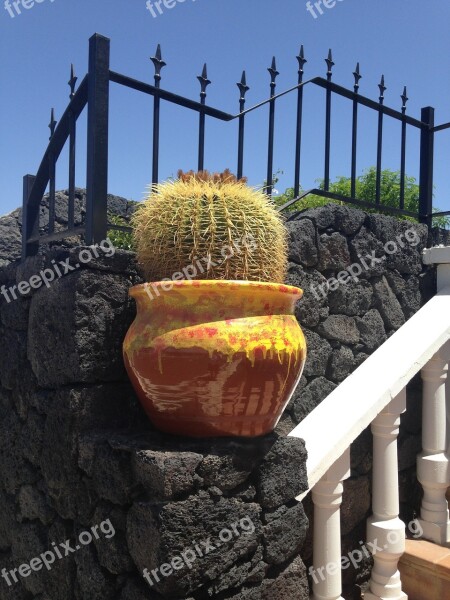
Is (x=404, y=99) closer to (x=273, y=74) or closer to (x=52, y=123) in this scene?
(x=273, y=74)

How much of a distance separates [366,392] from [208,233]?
0.89 m

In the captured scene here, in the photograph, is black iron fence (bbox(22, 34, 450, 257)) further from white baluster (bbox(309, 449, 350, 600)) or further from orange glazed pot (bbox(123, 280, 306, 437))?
white baluster (bbox(309, 449, 350, 600))

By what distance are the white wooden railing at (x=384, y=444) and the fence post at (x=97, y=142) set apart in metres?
1.06

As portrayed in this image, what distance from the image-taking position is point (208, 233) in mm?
1721

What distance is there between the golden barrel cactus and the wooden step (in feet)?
4.50

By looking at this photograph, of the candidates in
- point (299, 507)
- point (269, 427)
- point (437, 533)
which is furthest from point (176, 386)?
point (437, 533)

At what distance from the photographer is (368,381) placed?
84.2 inches

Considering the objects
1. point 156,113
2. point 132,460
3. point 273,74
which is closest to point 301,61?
point 273,74

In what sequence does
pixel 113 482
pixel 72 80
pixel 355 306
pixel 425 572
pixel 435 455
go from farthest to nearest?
pixel 355 306 → pixel 435 455 → pixel 72 80 → pixel 425 572 → pixel 113 482

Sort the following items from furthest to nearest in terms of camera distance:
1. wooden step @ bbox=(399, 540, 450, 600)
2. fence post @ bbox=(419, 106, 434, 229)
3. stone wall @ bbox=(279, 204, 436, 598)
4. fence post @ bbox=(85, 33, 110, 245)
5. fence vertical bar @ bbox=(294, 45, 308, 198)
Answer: fence post @ bbox=(419, 106, 434, 229) → fence vertical bar @ bbox=(294, 45, 308, 198) → stone wall @ bbox=(279, 204, 436, 598) → wooden step @ bbox=(399, 540, 450, 600) → fence post @ bbox=(85, 33, 110, 245)

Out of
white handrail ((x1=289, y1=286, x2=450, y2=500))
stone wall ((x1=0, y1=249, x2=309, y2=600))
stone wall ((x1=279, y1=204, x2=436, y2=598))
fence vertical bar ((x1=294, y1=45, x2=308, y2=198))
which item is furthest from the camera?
fence vertical bar ((x1=294, y1=45, x2=308, y2=198))

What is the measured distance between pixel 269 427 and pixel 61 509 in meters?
0.88

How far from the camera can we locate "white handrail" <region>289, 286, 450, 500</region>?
188cm

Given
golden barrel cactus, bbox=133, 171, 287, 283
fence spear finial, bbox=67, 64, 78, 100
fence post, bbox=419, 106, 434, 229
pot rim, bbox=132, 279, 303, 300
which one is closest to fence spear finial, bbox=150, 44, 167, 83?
fence spear finial, bbox=67, 64, 78, 100
